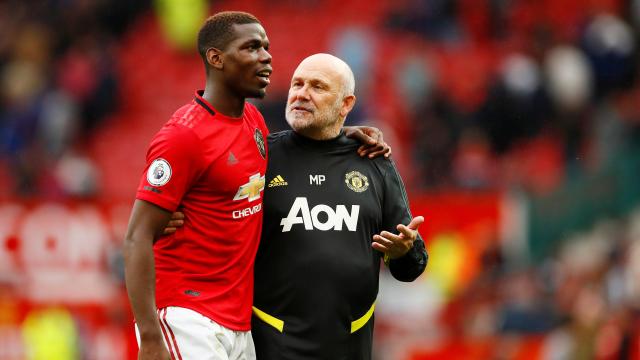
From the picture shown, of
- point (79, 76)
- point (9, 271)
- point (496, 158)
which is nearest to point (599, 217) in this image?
point (496, 158)

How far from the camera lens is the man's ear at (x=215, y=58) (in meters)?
6.06

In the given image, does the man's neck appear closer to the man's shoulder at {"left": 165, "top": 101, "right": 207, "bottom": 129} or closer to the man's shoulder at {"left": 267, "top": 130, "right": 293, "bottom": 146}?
the man's shoulder at {"left": 165, "top": 101, "right": 207, "bottom": 129}

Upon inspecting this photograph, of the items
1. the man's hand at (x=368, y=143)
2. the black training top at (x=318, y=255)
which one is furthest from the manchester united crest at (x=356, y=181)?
the man's hand at (x=368, y=143)

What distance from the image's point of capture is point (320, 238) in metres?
6.56

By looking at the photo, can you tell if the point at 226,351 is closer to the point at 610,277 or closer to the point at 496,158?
the point at 610,277

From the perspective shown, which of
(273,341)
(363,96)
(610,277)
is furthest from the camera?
(363,96)

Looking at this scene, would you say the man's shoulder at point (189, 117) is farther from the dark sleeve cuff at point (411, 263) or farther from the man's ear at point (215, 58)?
the dark sleeve cuff at point (411, 263)

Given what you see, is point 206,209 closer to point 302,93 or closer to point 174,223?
point 174,223

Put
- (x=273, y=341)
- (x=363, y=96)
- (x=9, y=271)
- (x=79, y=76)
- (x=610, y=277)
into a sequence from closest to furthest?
(x=273, y=341) < (x=610, y=277) < (x=9, y=271) < (x=363, y=96) < (x=79, y=76)

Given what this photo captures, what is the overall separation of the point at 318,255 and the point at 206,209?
0.80m

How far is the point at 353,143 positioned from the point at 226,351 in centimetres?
144

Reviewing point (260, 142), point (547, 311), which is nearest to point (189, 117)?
point (260, 142)

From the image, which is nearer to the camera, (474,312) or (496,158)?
(474,312)

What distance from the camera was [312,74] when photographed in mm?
6590
